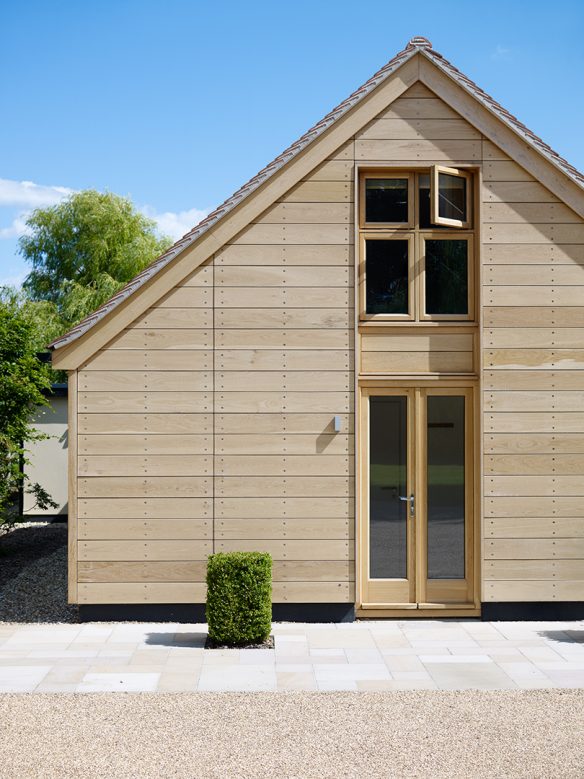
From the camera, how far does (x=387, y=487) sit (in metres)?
9.87

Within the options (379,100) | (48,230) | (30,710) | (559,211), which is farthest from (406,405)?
(48,230)

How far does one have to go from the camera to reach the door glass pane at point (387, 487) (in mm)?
9805

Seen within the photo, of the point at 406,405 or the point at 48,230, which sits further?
the point at 48,230

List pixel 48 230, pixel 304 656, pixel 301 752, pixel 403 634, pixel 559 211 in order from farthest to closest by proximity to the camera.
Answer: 1. pixel 48 230
2. pixel 559 211
3. pixel 403 634
4. pixel 304 656
5. pixel 301 752

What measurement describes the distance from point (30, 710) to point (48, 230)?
3028 centimetres

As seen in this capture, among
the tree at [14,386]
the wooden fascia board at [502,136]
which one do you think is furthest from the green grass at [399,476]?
the tree at [14,386]

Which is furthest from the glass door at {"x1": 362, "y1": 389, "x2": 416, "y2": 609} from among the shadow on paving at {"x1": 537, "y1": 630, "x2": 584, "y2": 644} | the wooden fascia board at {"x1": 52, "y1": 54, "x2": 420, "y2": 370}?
the wooden fascia board at {"x1": 52, "y1": 54, "x2": 420, "y2": 370}

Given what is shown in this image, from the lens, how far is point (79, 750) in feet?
19.4

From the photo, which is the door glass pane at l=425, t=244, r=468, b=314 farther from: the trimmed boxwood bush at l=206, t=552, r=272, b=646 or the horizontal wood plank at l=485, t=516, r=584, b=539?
the trimmed boxwood bush at l=206, t=552, r=272, b=646

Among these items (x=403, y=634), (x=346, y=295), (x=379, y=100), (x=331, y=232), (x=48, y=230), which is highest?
(x=48, y=230)

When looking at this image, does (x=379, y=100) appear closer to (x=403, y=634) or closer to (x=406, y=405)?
(x=406, y=405)

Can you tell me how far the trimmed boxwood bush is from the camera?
338 inches

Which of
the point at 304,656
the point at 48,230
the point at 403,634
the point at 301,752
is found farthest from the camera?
the point at 48,230

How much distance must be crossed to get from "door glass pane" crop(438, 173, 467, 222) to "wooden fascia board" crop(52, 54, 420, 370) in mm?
1089
